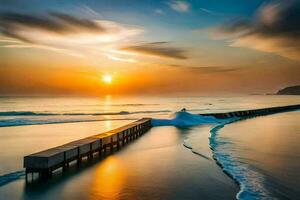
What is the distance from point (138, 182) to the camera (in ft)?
38.7

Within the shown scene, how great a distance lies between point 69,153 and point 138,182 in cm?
416

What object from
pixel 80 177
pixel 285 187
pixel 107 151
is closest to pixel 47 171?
pixel 80 177

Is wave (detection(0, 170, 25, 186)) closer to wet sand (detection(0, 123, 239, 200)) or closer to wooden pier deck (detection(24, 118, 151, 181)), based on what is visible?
wet sand (detection(0, 123, 239, 200))

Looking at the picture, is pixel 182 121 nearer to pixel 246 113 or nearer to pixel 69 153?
pixel 246 113

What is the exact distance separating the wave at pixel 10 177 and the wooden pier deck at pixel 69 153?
618mm

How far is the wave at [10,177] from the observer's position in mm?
11922

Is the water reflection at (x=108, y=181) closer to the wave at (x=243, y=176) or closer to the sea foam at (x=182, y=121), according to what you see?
the wave at (x=243, y=176)

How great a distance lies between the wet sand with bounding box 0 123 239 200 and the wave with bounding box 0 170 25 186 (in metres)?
0.36

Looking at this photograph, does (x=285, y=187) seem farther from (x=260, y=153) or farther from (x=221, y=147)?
(x=221, y=147)

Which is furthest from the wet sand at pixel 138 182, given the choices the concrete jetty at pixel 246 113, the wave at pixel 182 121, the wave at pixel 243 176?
the concrete jetty at pixel 246 113

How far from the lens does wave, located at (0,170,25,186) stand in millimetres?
11922

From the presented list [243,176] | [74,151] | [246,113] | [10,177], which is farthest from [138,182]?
[246,113]

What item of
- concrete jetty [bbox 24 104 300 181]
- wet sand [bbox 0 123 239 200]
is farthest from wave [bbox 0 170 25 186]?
concrete jetty [bbox 24 104 300 181]

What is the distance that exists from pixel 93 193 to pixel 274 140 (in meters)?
17.4
